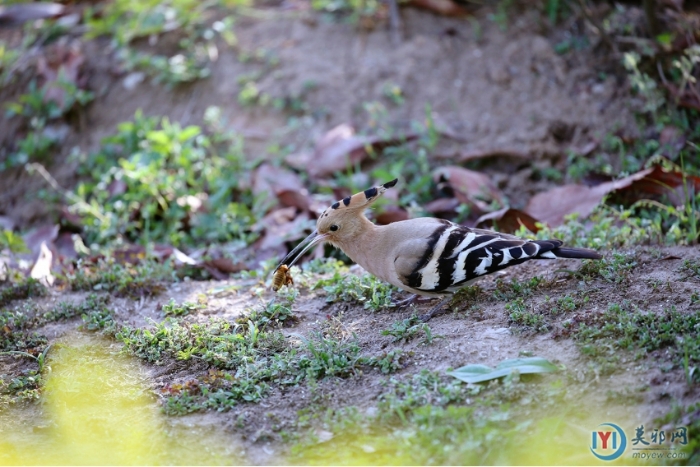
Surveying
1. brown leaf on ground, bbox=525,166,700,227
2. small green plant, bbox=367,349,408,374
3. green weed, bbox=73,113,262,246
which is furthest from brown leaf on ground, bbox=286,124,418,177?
small green plant, bbox=367,349,408,374

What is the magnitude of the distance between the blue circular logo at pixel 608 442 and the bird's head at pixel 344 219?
1886 mm

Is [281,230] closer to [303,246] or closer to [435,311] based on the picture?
[303,246]

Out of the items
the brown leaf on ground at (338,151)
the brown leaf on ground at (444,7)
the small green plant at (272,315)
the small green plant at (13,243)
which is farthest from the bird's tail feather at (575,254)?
the brown leaf on ground at (444,7)

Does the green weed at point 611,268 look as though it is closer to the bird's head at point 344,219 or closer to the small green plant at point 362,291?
the small green plant at point 362,291

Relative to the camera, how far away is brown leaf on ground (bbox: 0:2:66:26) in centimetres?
803

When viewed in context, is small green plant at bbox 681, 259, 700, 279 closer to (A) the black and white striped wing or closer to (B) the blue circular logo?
(A) the black and white striped wing

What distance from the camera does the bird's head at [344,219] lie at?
14.2ft

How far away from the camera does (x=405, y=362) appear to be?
3.53m

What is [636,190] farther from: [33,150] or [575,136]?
[33,150]

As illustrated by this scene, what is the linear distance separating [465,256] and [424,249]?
0.24 m

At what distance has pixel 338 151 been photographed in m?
6.36

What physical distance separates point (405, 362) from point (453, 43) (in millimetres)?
4520

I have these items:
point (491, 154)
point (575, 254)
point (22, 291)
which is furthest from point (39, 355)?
point (491, 154)

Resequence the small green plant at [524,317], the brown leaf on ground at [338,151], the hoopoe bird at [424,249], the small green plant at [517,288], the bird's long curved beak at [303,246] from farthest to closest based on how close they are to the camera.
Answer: the brown leaf on ground at [338,151]
the bird's long curved beak at [303,246]
the small green plant at [517,288]
the hoopoe bird at [424,249]
the small green plant at [524,317]
